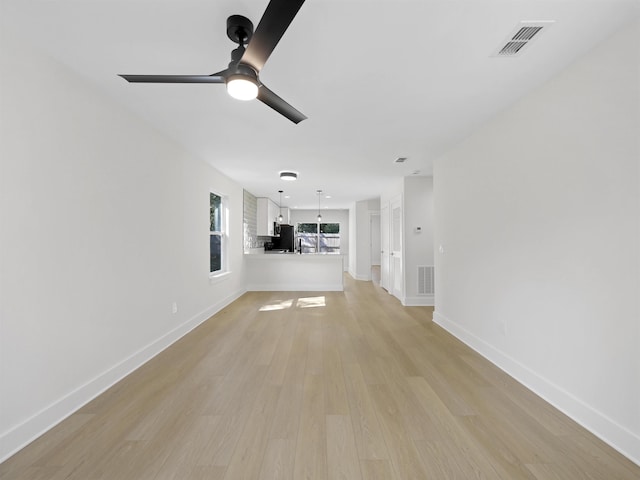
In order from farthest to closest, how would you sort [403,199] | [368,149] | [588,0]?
[403,199] < [368,149] < [588,0]

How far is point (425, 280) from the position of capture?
5609mm

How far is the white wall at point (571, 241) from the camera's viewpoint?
173 centimetres

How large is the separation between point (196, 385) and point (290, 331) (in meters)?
1.61

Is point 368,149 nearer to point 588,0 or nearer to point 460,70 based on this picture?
point 460,70

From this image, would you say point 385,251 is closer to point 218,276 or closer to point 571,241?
point 218,276

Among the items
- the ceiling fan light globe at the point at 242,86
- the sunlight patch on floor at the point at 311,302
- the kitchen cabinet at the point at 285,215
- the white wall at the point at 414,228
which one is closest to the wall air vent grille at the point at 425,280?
the white wall at the point at 414,228

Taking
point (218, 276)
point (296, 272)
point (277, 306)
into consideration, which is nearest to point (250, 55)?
point (218, 276)

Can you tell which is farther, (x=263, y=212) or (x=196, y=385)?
(x=263, y=212)

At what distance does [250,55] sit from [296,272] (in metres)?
6.11

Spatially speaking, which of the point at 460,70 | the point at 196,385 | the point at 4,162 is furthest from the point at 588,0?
the point at 196,385

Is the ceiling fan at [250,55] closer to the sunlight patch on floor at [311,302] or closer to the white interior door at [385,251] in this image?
the sunlight patch on floor at [311,302]

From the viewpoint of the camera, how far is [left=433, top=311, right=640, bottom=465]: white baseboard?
5.60 ft

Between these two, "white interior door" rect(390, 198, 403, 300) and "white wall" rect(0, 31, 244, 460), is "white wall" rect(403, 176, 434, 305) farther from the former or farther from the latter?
"white wall" rect(0, 31, 244, 460)

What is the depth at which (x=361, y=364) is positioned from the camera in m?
2.95
